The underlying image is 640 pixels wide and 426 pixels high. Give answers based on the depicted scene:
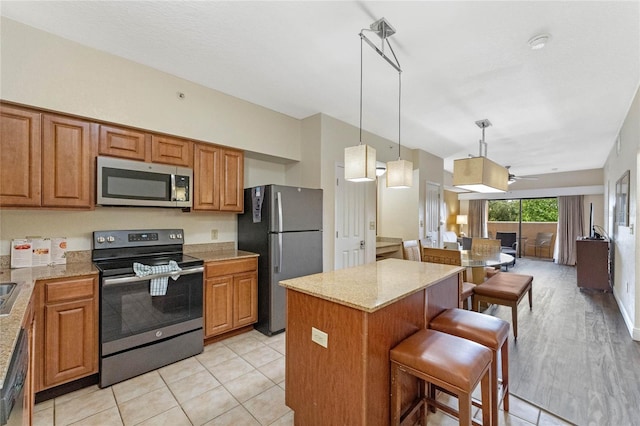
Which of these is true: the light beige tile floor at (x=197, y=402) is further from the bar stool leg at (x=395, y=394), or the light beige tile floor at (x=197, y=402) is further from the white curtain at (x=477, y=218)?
the white curtain at (x=477, y=218)

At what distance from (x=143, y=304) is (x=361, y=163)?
214 centimetres

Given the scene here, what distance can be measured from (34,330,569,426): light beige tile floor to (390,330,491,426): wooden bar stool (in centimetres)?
54

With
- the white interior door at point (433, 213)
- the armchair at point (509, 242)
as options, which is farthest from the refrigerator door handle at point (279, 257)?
the armchair at point (509, 242)

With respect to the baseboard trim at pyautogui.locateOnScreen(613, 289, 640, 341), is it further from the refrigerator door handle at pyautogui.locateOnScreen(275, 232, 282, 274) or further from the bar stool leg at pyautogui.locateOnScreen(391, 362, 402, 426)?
the refrigerator door handle at pyautogui.locateOnScreen(275, 232, 282, 274)

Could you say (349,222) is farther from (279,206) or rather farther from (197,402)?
(197,402)

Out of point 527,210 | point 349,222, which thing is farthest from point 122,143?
point 527,210

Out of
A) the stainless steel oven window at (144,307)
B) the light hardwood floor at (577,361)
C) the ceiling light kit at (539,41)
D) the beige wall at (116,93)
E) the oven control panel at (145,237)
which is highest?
the ceiling light kit at (539,41)

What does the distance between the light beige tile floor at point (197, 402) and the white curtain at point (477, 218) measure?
8928 mm

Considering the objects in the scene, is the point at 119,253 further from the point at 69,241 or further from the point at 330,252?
the point at 330,252

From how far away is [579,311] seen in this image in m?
4.04

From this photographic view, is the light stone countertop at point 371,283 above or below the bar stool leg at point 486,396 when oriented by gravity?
above

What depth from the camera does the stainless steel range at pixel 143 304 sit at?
2236mm

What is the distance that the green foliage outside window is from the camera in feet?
30.3

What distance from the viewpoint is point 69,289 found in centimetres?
209
